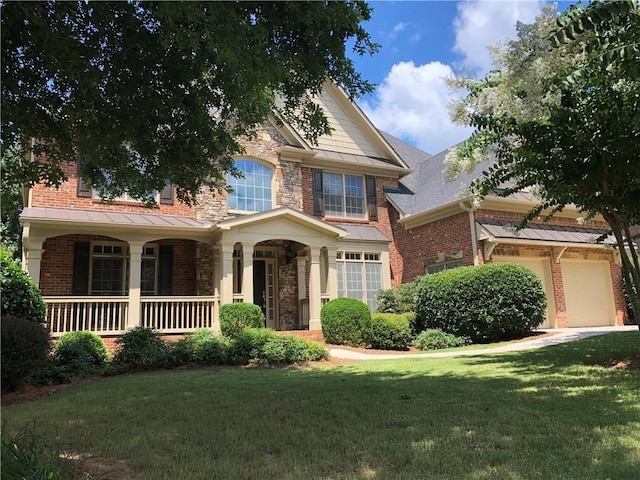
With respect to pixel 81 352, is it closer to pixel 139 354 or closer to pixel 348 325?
pixel 139 354

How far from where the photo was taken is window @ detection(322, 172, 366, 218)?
1880cm

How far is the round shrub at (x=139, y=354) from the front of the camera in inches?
430

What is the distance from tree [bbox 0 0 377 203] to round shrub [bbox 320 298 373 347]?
338 inches

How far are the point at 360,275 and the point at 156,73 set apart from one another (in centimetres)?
1357

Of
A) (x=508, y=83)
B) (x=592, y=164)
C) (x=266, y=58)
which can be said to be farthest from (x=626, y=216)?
(x=266, y=58)

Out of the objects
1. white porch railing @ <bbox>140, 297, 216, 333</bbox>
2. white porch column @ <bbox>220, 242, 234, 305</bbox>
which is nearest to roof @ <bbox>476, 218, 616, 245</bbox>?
white porch column @ <bbox>220, 242, 234, 305</bbox>

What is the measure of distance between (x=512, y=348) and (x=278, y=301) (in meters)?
8.05

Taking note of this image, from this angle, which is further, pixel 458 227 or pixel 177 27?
pixel 458 227

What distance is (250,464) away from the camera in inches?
145

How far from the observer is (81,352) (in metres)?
10.5

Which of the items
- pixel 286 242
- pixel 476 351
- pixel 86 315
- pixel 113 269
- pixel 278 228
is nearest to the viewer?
pixel 476 351

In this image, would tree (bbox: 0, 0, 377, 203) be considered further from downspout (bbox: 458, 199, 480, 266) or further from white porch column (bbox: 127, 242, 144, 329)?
downspout (bbox: 458, 199, 480, 266)

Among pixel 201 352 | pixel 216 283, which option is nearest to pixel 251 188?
pixel 216 283

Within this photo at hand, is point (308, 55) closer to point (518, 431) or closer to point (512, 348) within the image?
point (518, 431)
